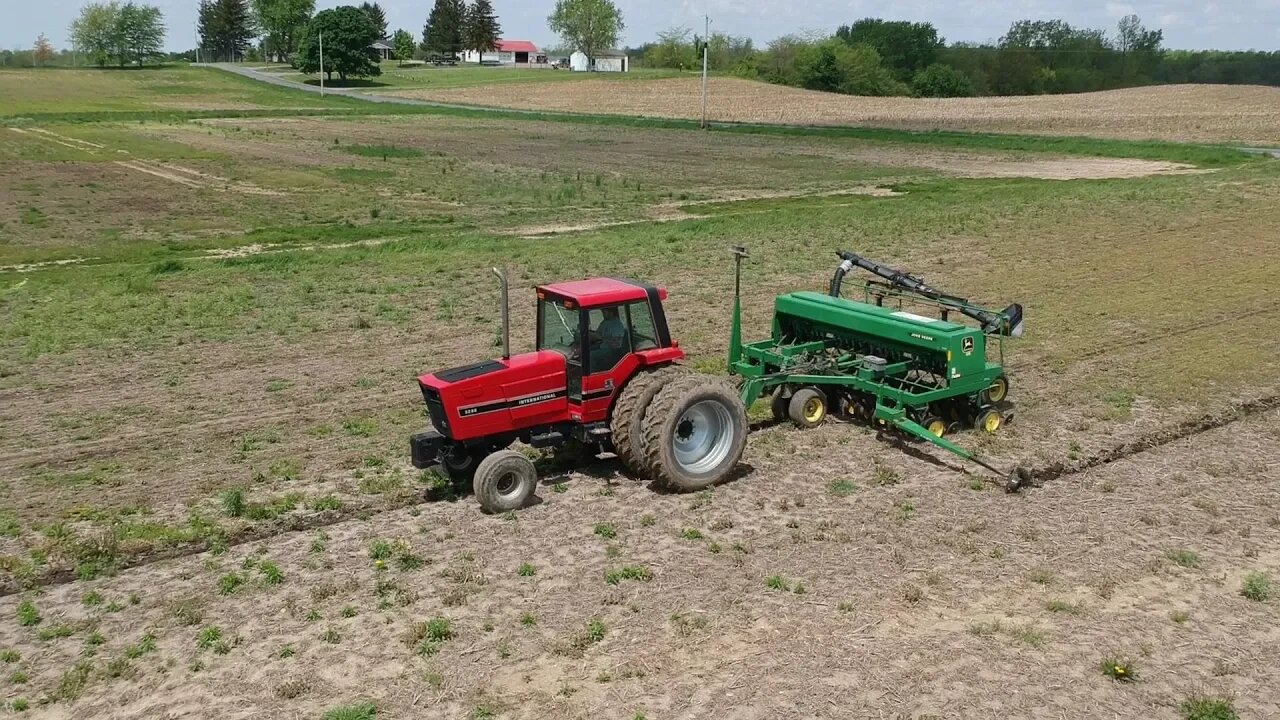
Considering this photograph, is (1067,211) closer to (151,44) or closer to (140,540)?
(140,540)

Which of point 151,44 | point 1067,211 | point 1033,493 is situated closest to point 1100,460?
point 1033,493

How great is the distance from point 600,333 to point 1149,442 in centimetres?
642

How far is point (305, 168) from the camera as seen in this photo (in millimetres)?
41375

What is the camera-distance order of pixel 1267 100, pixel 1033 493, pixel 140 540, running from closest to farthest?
pixel 140 540 < pixel 1033 493 < pixel 1267 100

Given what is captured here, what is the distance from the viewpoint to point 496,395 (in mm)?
10031

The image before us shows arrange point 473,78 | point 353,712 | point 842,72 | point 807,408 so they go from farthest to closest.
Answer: point 473,78, point 842,72, point 807,408, point 353,712

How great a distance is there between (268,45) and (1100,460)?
184 m

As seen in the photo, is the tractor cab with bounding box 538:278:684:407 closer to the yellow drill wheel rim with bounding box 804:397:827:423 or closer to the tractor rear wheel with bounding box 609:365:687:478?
the tractor rear wheel with bounding box 609:365:687:478

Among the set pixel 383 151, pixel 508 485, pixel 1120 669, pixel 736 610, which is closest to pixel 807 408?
pixel 508 485

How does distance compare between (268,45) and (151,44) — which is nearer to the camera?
(151,44)

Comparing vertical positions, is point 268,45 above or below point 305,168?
above

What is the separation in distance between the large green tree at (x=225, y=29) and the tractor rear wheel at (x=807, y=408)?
189 m

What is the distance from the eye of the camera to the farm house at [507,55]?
576ft

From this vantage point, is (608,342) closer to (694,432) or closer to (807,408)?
(694,432)
